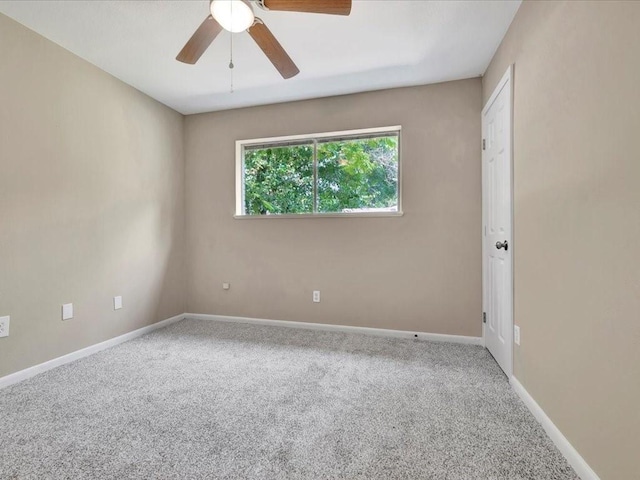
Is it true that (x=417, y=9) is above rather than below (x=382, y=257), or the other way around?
above

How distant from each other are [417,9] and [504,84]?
2.54ft

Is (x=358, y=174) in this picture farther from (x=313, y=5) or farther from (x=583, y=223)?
(x=583, y=223)

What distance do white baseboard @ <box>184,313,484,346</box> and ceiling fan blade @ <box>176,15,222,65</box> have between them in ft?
8.27

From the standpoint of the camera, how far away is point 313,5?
1432 millimetres

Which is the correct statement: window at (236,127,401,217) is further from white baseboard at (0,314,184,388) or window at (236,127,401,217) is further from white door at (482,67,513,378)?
white baseboard at (0,314,184,388)

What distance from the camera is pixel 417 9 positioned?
194cm

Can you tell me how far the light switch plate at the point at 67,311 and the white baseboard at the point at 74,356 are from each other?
0.29 m

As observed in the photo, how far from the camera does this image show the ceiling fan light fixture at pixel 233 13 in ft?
4.83

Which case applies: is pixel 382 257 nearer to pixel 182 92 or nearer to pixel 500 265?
pixel 500 265

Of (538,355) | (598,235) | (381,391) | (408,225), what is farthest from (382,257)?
(598,235)

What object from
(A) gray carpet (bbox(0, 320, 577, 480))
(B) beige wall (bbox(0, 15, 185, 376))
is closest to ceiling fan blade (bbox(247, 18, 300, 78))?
(B) beige wall (bbox(0, 15, 185, 376))

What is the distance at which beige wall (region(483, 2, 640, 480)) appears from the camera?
100 centimetres

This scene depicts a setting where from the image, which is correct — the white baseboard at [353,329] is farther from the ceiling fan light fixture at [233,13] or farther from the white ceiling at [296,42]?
the ceiling fan light fixture at [233,13]

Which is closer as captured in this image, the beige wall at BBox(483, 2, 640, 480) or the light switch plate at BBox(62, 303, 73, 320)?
the beige wall at BBox(483, 2, 640, 480)
